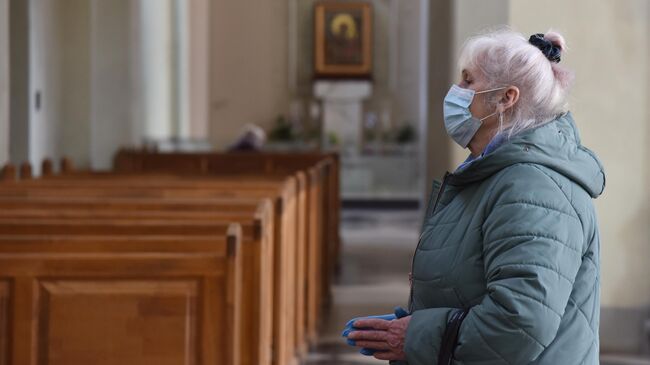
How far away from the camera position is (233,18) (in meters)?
22.7

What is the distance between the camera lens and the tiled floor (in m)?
7.22

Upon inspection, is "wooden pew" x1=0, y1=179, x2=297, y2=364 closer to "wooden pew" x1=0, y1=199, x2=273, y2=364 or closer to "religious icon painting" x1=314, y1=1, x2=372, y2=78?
"wooden pew" x1=0, y1=199, x2=273, y2=364

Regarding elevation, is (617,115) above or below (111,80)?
below

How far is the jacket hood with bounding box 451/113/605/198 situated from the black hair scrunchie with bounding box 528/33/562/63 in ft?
0.45

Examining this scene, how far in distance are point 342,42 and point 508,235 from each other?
20.6 m

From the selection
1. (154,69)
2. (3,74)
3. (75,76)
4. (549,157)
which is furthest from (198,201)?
(154,69)

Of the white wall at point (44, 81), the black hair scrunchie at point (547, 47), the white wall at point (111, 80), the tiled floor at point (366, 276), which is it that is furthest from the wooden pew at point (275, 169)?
the black hair scrunchie at point (547, 47)

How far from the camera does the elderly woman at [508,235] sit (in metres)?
2.20

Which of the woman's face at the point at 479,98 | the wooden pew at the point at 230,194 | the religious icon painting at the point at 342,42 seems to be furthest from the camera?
the religious icon painting at the point at 342,42

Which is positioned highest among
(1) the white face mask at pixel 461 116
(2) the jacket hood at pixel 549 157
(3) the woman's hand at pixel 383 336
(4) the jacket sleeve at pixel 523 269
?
(1) the white face mask at pixel 461 116

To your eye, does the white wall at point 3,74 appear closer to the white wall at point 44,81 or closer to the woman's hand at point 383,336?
the white wall at point 44,81

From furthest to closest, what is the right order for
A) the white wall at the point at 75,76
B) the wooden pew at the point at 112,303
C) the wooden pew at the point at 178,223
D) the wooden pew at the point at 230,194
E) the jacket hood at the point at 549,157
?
the white wall at the point at 75,76, the wooden pew at the point at 230,194, the wooden pew at the point at 178,223, the wooden pew at the point at 112,303, the jacket hood at the point at 549,157

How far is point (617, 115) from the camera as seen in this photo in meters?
6.95

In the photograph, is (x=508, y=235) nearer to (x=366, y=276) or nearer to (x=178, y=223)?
(x=178, y=223)
